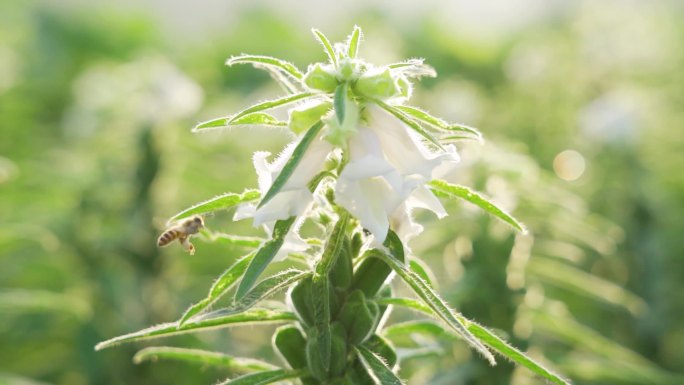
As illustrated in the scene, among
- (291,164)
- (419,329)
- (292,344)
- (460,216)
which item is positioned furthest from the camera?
(460,216)

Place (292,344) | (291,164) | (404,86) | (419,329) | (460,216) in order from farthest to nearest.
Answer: (460,216) < (419,329) < (292,344) < (404,86) < (291,164)

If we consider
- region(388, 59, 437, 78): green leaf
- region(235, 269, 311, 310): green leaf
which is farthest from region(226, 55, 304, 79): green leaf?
region(235, 269, 311, 310): green leaf

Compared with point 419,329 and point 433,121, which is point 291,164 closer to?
point 433,121

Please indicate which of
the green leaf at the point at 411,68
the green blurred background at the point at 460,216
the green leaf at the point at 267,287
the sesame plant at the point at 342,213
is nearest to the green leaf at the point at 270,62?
the sesame plant at the point at 342,213

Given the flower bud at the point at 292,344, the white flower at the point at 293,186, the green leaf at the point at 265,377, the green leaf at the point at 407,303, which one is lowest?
the green leaf at the point at 265,377

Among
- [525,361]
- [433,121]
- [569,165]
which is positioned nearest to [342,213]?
[433,121]

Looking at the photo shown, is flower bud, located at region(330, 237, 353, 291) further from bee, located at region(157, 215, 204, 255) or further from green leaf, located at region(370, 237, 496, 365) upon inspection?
bee, located at region(157, 215, 204, 255)

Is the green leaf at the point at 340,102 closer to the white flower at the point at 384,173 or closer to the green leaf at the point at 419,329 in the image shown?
the white flower at the point at 384,173
